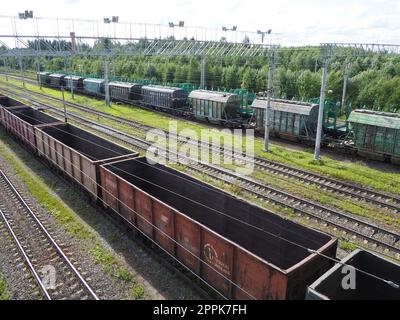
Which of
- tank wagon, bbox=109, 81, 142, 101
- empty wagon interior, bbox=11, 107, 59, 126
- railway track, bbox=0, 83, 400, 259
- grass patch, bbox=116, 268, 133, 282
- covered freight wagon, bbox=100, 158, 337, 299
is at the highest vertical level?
tank wagon, bbox=109, 81, 142, 101

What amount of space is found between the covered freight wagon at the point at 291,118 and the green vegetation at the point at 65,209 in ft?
51.8

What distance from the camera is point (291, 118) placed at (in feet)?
81.9

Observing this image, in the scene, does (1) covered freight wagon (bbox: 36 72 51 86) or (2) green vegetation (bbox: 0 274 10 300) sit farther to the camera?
(1) covered freight wagon (bbox: 36 72 51 86)

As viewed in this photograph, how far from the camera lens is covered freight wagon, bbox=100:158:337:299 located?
7684 millimetres

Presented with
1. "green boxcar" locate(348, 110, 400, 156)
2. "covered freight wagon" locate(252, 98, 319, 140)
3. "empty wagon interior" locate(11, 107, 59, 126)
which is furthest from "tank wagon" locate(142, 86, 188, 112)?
"green boxcar" locate(348, 110, 400, 156)

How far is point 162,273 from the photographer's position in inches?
408

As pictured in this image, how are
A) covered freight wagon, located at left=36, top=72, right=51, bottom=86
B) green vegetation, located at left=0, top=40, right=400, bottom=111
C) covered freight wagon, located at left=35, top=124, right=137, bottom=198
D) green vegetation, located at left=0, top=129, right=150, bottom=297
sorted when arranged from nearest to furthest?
green vegetation, located at left=0, top=129, right=150, bottom=297 → covered freight wagon, located at left=35, top=124, right=137, bottom=198 → green vegetation, located at left=0, top=40, right=400, bottom=111 → covered freight wagon, located at left=36, top=72, right=51, bottom=86

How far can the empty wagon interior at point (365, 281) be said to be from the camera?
23.5 feet

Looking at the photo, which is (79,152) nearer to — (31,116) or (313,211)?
(313,211)

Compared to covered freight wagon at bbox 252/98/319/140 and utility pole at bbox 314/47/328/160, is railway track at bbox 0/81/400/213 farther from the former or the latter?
covered freight wagon at bbox 252/98/319/140

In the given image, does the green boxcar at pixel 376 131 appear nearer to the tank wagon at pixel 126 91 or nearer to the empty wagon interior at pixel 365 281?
the empty wagon interior at pixel 365 281

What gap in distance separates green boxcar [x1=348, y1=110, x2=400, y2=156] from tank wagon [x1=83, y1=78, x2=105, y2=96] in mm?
Result: 37637

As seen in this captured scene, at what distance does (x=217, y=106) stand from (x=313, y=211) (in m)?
17.9

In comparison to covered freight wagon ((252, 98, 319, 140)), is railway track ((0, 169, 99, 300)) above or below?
below
